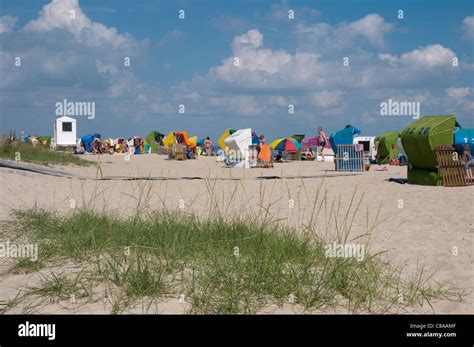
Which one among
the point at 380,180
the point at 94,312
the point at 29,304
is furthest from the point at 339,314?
the point at 380,180

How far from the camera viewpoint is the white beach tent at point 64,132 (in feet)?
127

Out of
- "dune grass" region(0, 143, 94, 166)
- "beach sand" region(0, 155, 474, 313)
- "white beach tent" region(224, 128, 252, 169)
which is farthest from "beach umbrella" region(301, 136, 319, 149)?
"beach sand" region(0, 155, 474, 313)

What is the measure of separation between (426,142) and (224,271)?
30.1 feet

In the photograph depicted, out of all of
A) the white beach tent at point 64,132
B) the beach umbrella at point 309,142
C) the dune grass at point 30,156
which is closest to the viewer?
the dune grass at point 30,156

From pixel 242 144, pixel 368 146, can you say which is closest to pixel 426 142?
pixel 242 144

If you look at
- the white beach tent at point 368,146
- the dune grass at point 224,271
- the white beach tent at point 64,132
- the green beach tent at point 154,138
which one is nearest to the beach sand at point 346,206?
the dune grass at point 224,271

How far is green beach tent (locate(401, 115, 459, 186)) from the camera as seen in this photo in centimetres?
1145

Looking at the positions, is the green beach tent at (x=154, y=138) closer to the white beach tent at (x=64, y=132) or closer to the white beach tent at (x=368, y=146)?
the white beach tent at (x=64, y=132)

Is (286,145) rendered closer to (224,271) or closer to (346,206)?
(346,206)

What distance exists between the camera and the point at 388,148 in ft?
78.9

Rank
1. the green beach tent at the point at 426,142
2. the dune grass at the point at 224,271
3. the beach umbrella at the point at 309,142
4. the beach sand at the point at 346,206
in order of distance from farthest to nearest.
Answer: the beach umbrella at the point at 309,142 → the green beach tent at the point at 426,142 → the beach sand at the point at 346,206 → the dune grass at the point at 224,271

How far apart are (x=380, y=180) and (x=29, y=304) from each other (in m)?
11.7

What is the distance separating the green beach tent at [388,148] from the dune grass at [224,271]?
20310 mm
